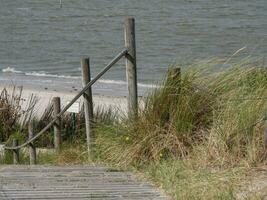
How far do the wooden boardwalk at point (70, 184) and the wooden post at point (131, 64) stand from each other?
998 mm

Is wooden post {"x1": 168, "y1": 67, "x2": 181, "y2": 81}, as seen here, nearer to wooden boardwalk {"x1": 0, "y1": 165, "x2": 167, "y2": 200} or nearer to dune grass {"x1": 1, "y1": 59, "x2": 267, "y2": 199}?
dune grass {"x1": 1, "y1": 59, "x2": 267, "y2": 199}

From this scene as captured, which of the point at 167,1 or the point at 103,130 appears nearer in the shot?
the point at 103,130

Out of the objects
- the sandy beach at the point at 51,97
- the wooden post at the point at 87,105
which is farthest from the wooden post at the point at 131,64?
the sandy beach at the point at 51,97

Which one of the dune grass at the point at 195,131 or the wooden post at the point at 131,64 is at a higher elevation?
the wooden post at the point at 131,64

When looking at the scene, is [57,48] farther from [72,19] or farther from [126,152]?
[126,152]

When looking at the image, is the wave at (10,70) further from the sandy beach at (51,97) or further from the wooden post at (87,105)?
the wooden post at (87,105)

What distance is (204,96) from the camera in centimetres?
813

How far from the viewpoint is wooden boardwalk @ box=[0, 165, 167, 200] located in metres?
6.36

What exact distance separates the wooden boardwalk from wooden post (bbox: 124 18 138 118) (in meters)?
1.00

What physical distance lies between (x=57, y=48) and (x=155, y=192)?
21488 mm

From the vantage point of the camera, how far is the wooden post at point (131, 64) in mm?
8359

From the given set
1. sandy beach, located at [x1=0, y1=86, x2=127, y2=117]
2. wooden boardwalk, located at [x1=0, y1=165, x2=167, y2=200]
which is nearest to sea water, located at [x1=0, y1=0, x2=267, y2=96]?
sandy beach, located at [x1=0, y1=86, x2=127, y2=117]

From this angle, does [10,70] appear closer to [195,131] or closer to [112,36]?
[112,36]

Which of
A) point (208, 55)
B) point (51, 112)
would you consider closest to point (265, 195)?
point (51, 112)
